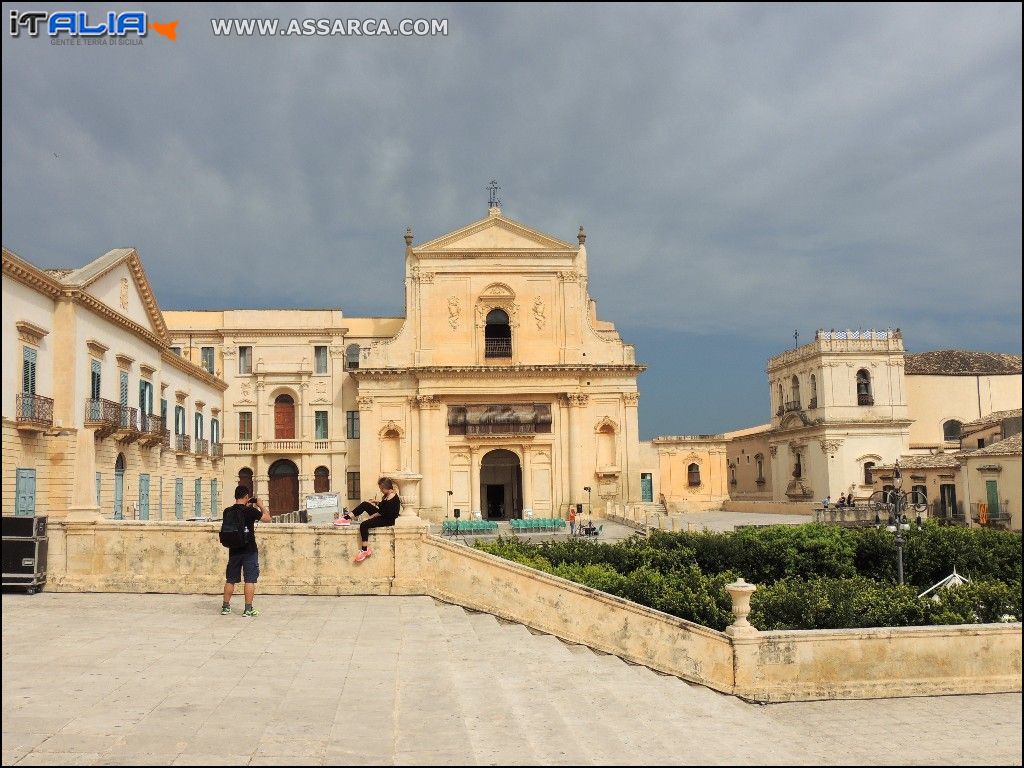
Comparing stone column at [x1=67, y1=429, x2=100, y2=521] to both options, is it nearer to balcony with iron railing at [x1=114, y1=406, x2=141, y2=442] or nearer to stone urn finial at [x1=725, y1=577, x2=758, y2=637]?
balcony with iron railing at [x1=114, y1=406, x2=141, y2=442]

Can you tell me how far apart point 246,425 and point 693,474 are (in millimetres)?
24787

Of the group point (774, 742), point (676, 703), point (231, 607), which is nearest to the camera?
point (774, 742)

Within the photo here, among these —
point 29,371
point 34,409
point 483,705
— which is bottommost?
point 483,705

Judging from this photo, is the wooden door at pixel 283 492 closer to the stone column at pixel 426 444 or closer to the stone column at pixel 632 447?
the stone column at pixel 426 444

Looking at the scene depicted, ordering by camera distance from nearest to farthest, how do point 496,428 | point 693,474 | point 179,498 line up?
point 179,498
point 496,428
point 693,474

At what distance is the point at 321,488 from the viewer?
4281 cm

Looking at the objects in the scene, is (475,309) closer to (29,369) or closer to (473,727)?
(29,369)

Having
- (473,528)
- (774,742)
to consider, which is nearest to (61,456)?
(473,528)

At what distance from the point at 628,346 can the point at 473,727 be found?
34.9 meters

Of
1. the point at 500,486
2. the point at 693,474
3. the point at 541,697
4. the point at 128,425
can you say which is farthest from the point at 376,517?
the point at 693,474

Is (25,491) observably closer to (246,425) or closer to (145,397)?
(145,397)

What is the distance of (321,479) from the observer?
141 ft

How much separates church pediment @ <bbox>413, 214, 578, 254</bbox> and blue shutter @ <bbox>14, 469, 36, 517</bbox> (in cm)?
2280

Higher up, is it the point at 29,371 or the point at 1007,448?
the point at 29,371
